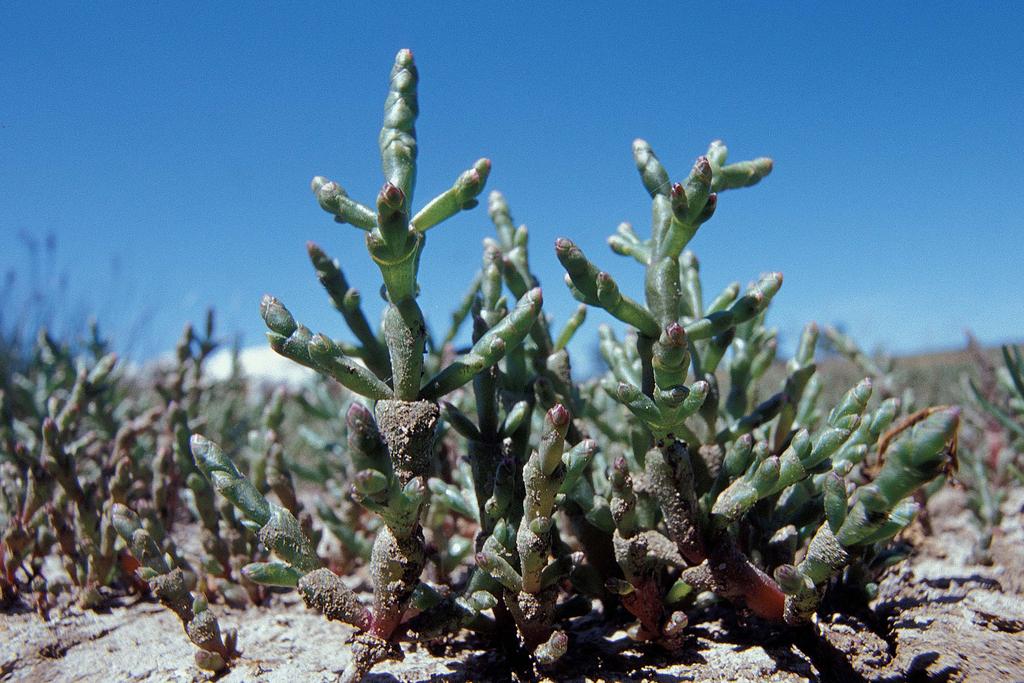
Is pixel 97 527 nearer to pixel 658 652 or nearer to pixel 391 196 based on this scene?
pixel 391 196

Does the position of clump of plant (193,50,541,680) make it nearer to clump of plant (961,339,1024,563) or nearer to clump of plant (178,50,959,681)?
clump of plant (178,50,959,681)

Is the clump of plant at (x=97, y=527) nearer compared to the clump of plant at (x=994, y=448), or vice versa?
the clump of plant at (x=97, y=527)

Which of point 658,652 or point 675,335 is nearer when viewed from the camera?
point 675,335

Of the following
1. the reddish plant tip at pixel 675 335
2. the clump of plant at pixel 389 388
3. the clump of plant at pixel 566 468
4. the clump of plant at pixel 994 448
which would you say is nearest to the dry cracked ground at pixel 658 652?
the clump of plant at pixel 566 468

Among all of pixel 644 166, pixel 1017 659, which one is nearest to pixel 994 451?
pixel 1017 659

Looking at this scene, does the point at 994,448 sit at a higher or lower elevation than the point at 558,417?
higher

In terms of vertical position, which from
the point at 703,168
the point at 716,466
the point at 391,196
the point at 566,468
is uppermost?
the point at 703,168

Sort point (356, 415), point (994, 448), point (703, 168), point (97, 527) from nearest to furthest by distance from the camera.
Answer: point (356, 415) < point (703, 168) < point (97, 527) < point (994, 448)

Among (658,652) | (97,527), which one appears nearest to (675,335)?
(658,652)

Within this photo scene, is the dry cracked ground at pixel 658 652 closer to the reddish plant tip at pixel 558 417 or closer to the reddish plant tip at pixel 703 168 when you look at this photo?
the reddish plant tip at pixel 558 417
